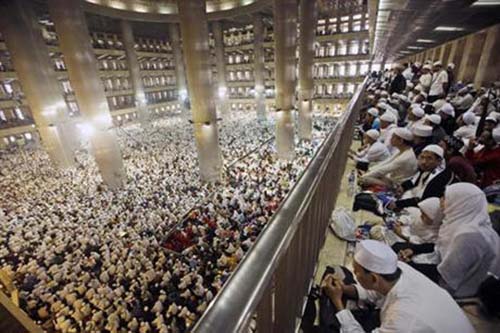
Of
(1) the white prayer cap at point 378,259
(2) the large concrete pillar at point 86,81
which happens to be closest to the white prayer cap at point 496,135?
(1) the white prayer cap at point 378,259

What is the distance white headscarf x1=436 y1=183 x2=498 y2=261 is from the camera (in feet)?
6.37

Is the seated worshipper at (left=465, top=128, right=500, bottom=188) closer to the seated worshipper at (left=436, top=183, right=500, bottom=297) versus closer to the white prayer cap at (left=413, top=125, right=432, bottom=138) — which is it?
the white prayer cap at (left=413, top=125, right=432, bottom=138)

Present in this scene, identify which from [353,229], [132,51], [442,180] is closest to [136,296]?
[353,229]

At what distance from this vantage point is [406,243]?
2533 millimetres

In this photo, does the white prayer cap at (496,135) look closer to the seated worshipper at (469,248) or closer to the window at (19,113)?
the seated worshipper at (469,248)

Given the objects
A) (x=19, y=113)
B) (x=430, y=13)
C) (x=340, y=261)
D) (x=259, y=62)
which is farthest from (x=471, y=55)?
(x=19, y=113)

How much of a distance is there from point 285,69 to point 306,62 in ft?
Answer: 12.5

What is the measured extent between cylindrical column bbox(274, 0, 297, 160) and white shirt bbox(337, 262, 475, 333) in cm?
1364

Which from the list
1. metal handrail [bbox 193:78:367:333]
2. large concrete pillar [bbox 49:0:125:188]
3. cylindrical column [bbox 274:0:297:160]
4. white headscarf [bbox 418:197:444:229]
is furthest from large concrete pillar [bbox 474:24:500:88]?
large concrete pillar [bbox 49:0:125:188]

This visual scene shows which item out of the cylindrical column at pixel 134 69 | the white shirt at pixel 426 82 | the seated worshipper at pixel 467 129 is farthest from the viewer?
the cylindrical column at pixel 134 69

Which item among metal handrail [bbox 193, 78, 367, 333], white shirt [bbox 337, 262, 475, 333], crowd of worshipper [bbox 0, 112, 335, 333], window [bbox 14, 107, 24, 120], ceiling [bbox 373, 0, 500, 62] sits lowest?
crowd of worshipper [bbox 0, 112, 335, 333]

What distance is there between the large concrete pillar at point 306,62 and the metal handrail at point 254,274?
1744 cm

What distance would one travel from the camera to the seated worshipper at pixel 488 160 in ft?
11.6

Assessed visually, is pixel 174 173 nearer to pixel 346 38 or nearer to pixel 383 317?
pixel 383 317
